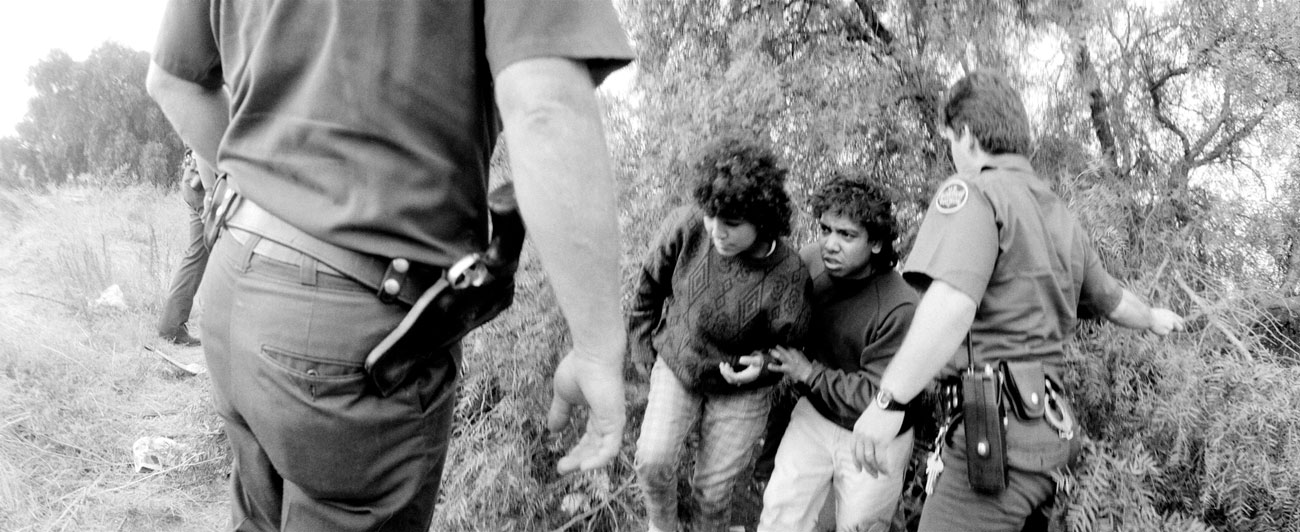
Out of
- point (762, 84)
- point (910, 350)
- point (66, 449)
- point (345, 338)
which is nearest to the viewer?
point (345, 338)

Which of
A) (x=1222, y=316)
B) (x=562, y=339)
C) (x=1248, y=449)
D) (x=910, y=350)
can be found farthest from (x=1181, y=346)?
(x=562, y=339)

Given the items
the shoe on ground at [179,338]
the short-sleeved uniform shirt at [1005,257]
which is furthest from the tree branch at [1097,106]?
the shoe on ground at [179,338]

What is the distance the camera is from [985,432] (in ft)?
6.59

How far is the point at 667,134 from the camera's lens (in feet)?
10.1

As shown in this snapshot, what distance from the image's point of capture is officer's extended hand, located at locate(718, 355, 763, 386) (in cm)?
256

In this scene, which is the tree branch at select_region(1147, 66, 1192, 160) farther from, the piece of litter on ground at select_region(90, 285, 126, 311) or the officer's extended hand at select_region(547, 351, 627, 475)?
the piece of litter on ground at select_region(90, 285, 126, 311)

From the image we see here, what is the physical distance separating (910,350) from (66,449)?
12.1ft

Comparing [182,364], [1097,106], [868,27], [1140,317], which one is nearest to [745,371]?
[1140,317]

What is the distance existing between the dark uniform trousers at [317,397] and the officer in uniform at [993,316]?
3.64 feet

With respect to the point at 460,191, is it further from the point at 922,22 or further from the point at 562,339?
the point at 922,22

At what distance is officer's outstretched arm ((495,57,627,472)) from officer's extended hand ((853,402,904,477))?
1.03m

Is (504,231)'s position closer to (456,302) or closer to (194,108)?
(456,302)

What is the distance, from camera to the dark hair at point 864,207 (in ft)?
8.41

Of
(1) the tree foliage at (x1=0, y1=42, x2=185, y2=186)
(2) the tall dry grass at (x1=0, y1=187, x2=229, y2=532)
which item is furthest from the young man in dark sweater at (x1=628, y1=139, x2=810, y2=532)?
(1) the tree foliage at (x1=0, y1=42, x2=185, y2=186)
